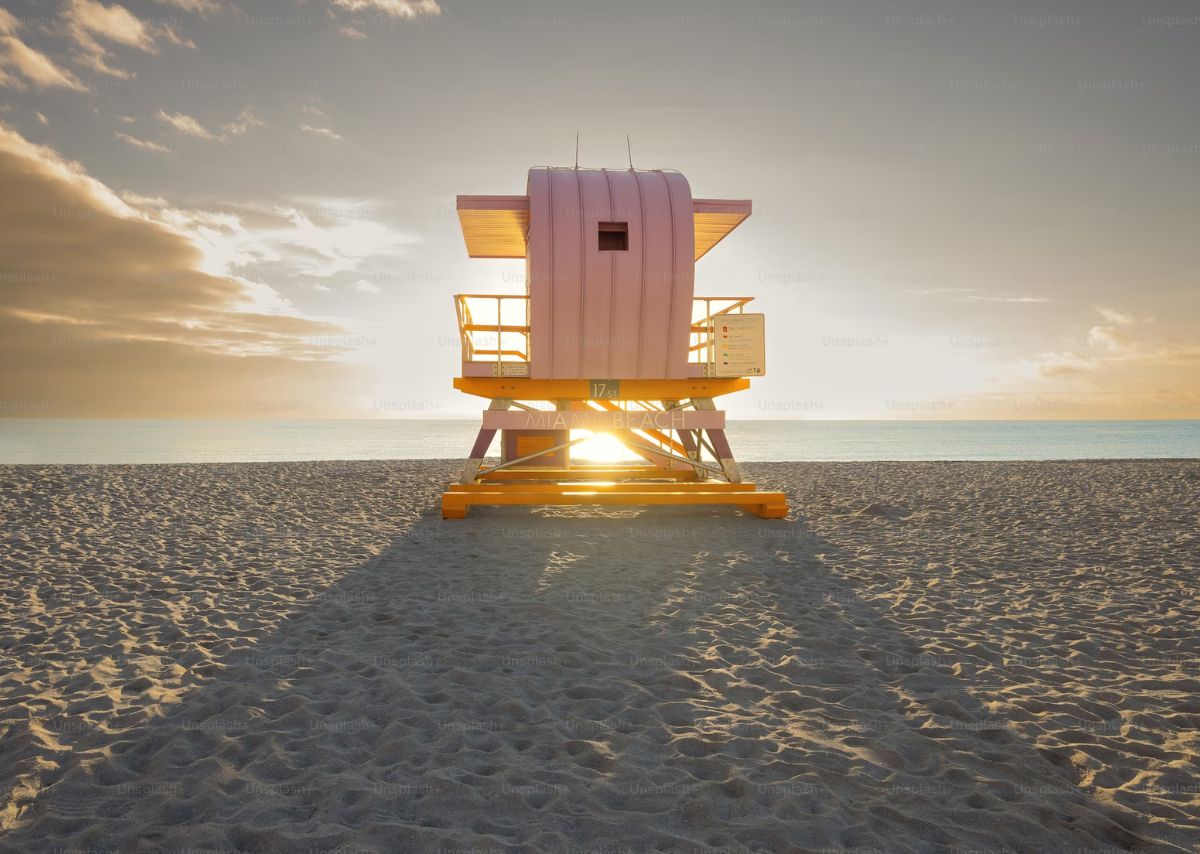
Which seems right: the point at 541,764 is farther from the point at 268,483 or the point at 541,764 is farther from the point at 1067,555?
the point at 268,483

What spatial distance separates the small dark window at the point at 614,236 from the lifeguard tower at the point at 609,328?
0.06ft

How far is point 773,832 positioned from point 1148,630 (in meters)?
5.42

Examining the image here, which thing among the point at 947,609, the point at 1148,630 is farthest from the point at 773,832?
the point at 1148,630

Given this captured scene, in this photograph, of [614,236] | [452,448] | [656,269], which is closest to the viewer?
[656,269]

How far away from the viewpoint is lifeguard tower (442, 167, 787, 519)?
11.0m

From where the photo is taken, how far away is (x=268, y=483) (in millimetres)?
17812

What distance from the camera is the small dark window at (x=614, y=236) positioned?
11109mm

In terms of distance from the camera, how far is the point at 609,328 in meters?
11.4

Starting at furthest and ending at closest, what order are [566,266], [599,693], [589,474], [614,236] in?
[589,474]
[614,236]
[566,266]
[599,693]

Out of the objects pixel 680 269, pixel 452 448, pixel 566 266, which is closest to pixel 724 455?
pixel 680 269

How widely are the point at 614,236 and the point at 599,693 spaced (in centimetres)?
853

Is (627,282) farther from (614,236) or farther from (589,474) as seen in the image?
(589,474)

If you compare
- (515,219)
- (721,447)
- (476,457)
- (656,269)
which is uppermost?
(515,219)

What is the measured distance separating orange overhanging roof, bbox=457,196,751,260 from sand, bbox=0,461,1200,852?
19.8 feet
